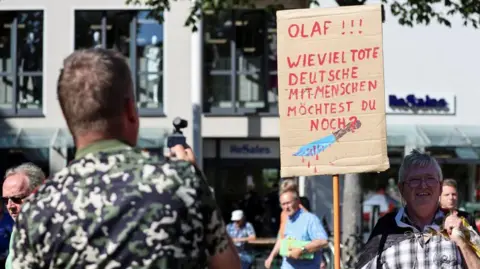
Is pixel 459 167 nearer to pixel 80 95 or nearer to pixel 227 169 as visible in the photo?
pixel 227 169

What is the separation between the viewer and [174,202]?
3107mm

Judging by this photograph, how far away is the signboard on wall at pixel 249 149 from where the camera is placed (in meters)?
26.3

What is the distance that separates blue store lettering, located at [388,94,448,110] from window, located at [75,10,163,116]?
5.53 metres

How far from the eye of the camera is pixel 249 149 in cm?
2633

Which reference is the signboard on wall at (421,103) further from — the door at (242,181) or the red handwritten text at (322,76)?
the red handwritten text at (322,76)

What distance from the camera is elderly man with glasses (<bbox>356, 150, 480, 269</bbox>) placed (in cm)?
560

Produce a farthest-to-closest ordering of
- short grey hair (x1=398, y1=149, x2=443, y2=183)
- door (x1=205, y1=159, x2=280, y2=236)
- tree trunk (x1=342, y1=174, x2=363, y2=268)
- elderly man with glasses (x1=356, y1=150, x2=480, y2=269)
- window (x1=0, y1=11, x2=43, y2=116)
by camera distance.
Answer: window (x1=0, y1=11, x2=43, y2=116)
door (x1=205, y1=159, x2=280, y2=236)
tree trunk (x1=342, y1=174, x2=363, y2=268)
short grey hair (x1=398, y1=149, x2=443, y2=183)
elderly man with glasses (x1=356, y1=150, x2=480, y2=269)

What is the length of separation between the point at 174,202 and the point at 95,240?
0.24 meters

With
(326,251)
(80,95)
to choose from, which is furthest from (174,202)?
(326,251)

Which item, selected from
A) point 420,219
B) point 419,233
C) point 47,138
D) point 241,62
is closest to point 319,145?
point 420,219

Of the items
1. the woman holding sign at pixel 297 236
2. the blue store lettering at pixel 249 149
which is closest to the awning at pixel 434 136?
the blue store lettering at pixel 249 149

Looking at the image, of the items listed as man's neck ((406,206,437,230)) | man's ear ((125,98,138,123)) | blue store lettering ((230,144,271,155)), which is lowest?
man's neck ((406,206,437,230))

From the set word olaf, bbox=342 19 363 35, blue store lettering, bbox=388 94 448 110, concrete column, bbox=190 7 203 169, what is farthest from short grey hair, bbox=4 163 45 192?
blue store lettering, bbox=388 94 448 110

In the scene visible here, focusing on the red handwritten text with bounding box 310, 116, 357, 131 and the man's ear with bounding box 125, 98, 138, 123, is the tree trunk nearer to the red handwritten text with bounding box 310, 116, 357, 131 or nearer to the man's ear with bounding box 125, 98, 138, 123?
the red handwritten text with bounding box 310, 116, 357, 131
